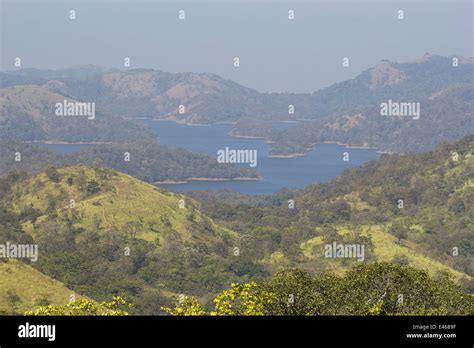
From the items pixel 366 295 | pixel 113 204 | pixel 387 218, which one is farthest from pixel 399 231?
pixel 366 295

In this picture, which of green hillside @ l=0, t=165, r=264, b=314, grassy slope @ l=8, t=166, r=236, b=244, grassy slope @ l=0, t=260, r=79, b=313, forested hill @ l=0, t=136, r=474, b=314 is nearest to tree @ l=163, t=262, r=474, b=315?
grassy slope @ l=0, t=260, r=79, b=313

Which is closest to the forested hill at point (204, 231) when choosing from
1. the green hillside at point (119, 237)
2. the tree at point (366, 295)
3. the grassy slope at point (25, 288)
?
the green hillside at point (119, 237)

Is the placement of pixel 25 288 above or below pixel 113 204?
below

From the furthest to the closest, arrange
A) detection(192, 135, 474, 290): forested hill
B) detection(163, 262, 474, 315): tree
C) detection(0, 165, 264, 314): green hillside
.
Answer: detection(192, 135, 474, 290): forested hill
detection(0, 165, 264, 314): green hillside
detection(163, 262, 474, 315): tree

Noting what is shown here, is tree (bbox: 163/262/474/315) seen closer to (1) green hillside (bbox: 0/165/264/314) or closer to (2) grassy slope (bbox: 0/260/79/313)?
(2) grassy slope (bbox: 0/260/79/313)

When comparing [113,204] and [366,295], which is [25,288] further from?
[113,204]

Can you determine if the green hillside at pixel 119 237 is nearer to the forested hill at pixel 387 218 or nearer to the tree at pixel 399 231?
the forested hill at pixel 387 218

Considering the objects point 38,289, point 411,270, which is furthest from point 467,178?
point 411,270

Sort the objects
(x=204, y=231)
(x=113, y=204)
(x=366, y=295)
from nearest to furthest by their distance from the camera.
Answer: (x=366, y=295) → (x=113, y=204) → (x=204, y=231)

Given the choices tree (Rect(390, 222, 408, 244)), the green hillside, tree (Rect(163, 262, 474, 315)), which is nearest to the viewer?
tree (Rect(163, 262, 474, 315))
